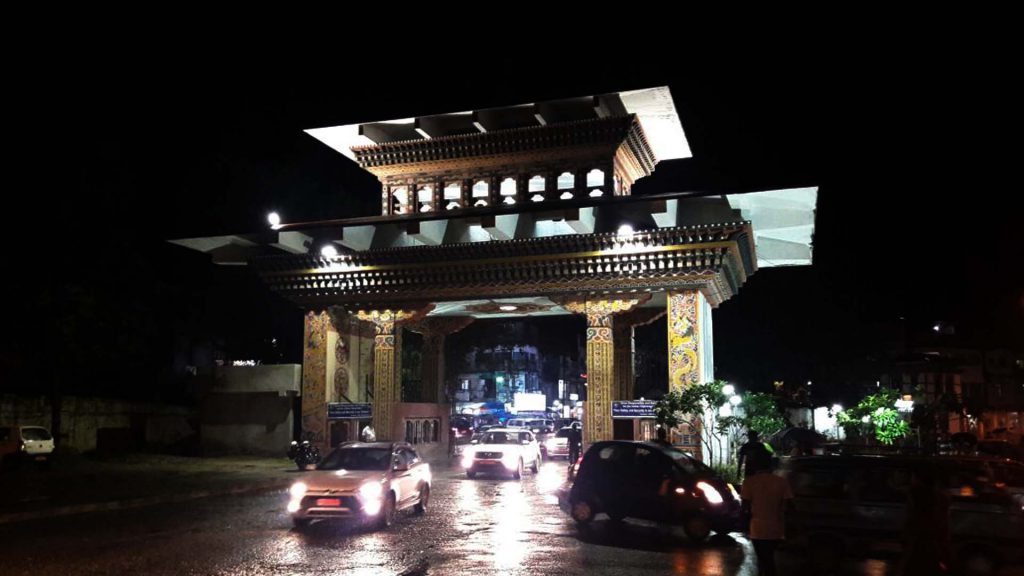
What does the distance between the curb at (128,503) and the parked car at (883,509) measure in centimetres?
1291

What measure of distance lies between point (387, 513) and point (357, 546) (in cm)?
196

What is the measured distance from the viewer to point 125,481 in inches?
835

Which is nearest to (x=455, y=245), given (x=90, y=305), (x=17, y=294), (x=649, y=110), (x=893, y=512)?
(x=649, y=110)

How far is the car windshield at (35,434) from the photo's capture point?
24.9m

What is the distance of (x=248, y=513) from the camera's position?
1606 centimetres

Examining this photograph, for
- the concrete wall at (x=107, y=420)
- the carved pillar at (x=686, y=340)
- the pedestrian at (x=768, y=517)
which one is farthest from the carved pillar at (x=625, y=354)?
the pedestrian at (x=768, y=517)

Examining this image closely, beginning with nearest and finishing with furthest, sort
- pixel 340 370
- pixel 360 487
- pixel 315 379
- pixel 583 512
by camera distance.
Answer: pixel 360 487 → pixel 583 512 → pixel 315 379 → pixel 340 370

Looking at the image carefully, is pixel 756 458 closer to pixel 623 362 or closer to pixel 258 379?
pixel 623 362

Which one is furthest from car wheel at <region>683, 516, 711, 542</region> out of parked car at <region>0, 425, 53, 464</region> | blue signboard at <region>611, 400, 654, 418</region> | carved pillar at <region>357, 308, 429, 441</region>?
parked car at <region>0, 425, 53, 464</region>

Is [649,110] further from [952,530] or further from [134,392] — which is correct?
[134,392]

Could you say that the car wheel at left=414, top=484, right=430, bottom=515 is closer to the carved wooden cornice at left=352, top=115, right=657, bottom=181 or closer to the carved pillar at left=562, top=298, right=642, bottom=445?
the carved pillar at left=562, top=298, right=642, bottom=445

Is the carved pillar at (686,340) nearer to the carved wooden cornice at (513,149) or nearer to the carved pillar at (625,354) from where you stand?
the carved pillar at (625,354)

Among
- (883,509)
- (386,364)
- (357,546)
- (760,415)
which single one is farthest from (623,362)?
(883,509)

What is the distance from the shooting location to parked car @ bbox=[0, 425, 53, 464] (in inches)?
958
